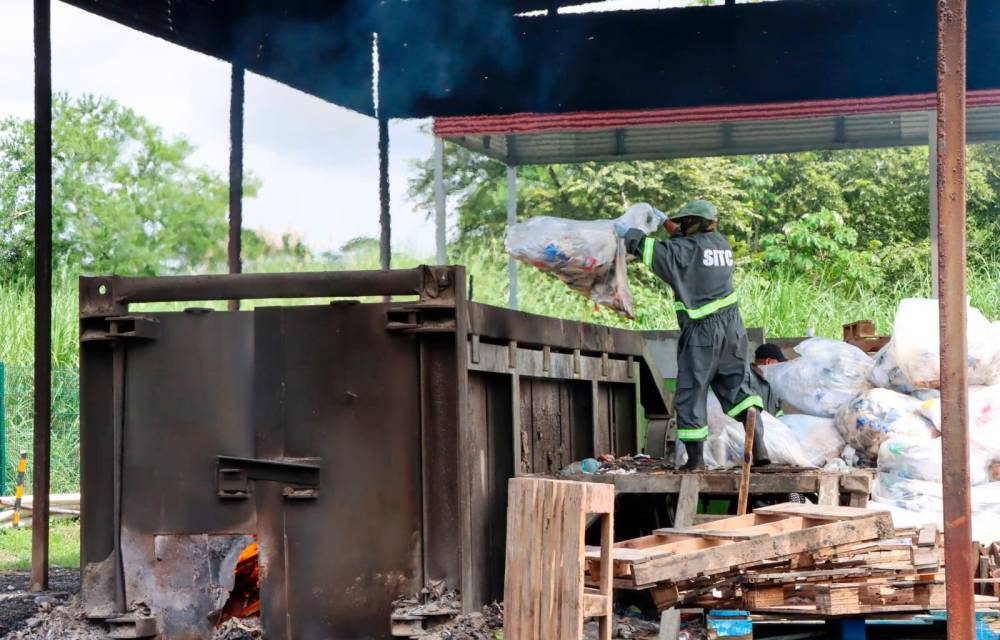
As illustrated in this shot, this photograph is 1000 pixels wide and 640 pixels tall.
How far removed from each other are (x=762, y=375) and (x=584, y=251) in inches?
75.2

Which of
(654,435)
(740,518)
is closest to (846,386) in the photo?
(654,435)

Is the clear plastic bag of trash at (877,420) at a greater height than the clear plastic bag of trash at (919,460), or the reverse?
the clear plastic bag of trash at (877,420)

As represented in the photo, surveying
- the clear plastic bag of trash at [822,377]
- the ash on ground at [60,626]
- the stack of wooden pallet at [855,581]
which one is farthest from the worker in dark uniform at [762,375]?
the ash on ground at [60,626]

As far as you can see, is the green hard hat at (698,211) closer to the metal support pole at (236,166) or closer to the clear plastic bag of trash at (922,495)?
the clear plastic bag of trash at (922,495)

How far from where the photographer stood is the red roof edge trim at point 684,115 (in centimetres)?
1069

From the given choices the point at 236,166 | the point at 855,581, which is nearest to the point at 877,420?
the point at 855,581

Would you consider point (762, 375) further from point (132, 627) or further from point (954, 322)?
point (132, 627)

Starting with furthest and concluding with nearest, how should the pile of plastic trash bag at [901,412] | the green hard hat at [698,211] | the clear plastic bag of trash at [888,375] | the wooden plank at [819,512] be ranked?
the clear plastic bag of trash at [888,375], the green hard hat at [698,211], the pile of plastic trash bag at [901,412], the wooden plank at [819,512]

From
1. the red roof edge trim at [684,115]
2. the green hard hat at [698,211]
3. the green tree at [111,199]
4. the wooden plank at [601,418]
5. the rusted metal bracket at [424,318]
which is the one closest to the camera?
the rusted metal bracket at [424,318]

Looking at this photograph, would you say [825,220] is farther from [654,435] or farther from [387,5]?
[654,435]

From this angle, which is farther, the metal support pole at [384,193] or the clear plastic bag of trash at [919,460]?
the metal support pole at [384,193]

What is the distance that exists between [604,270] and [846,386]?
197 cm

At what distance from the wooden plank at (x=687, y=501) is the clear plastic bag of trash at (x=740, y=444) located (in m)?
0.73

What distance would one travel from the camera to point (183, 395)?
235 inches
